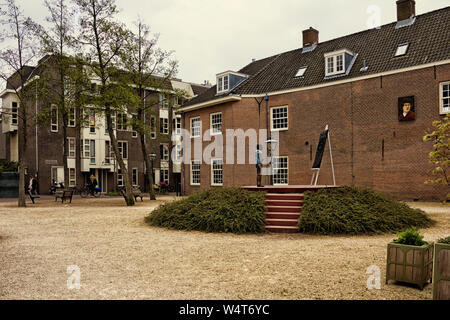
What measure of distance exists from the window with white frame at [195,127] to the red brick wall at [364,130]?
4082 mm

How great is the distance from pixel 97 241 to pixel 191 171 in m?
21.0

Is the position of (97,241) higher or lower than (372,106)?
lower

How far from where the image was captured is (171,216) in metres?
11.6

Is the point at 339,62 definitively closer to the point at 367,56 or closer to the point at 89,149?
the point at 367,56

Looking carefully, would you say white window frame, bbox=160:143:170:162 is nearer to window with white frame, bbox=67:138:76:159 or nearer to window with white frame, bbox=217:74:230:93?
window with white frame, bbox=67:138:76:159

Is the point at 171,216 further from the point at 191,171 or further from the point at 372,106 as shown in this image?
the point at 191,171

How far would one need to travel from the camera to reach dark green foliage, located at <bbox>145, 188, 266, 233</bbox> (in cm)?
Answer: 1034

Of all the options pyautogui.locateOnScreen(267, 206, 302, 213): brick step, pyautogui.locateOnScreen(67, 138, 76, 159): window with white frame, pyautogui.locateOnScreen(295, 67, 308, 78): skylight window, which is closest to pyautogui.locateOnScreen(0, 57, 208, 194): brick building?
pyautogui.locateOnScreen(67, 138, 76, 159): window with white frame

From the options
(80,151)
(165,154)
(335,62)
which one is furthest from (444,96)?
(80,151)

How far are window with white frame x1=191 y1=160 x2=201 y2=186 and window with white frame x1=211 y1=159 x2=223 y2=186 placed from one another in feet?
5.70

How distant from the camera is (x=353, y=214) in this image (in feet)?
33.3

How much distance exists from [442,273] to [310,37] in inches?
1033

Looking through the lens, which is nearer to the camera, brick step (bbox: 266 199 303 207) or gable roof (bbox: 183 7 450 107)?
brick step (bbox: 266 199 303 207)
